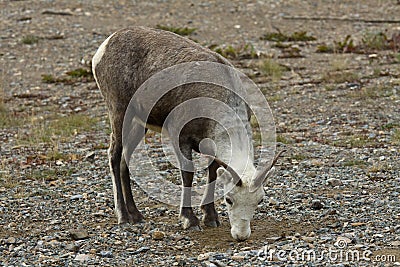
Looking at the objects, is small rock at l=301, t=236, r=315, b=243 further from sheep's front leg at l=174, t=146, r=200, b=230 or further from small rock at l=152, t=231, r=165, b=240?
small rock at l=152, t=231, r=165, b=240

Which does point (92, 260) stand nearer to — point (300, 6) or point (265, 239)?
point (265, 239)

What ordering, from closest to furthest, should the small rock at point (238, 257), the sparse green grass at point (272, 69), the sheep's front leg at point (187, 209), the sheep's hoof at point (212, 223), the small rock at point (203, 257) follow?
the small rock at point (238, 257)
the small rock at point (203, 257)
the sheep's front leg at point (187, 209)
the sheep's hoof at point (212, 223)
the sparse green grass at point (272, 69)

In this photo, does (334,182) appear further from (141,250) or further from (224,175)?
(141,250)

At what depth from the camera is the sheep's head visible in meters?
7.40

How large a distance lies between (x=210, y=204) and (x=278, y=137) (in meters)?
4.53

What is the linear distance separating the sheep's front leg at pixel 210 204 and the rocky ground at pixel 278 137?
0.48 feet

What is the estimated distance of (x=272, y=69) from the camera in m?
18.8

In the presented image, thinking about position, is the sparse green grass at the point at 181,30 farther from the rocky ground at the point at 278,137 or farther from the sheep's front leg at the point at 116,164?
the sheep's front leg at the point at 116,164

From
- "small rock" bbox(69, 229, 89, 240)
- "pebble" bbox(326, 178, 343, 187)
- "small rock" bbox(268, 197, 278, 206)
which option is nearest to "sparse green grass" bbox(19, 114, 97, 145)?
"small rock" bbox(69, 229, 89, 240)

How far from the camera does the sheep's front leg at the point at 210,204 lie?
850 cm

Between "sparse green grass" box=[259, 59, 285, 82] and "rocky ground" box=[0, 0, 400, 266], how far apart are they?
41 mm

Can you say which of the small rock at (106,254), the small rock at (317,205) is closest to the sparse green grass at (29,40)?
the small rock at (317,205)

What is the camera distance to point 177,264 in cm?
723

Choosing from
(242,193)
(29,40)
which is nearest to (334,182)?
(242,193)
